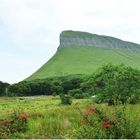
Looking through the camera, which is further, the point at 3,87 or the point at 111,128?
the point at 3,87

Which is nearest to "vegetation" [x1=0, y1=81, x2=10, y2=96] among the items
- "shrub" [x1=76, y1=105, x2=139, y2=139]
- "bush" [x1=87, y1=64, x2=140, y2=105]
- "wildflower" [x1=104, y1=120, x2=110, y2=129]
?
"bush" [x1=87, y1=64, x2=140, y2=105]

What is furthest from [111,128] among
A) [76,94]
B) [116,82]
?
[76,94]

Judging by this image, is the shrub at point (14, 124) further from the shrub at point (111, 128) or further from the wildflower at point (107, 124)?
the wildflower at point (107, 124)

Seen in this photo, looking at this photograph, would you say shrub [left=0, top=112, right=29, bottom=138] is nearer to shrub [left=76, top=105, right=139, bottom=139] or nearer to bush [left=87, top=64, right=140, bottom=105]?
shrub [left=76, top=105, right=139, bottom=139]

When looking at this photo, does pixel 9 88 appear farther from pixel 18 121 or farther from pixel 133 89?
pixel 18 121

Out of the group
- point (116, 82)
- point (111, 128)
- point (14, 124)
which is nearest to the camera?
point (111, 128)

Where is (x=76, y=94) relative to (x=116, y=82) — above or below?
above

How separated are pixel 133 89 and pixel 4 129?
33.9m

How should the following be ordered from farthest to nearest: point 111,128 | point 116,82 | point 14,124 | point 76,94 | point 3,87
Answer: point 3,87 → point 76,94 → point 116,82 → point 14,124 → point 111,128

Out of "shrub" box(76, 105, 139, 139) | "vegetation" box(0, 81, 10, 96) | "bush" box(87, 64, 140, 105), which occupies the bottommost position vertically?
"shrub" box(76, 105, 139, 139)

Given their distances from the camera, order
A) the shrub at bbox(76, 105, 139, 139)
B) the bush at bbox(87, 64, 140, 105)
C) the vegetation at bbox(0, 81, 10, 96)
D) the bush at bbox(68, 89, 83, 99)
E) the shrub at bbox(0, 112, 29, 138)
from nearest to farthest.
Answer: the shrub at bbox(76, 105, 139, 139) < the shrub at bbox(0, 112, 29, 138) < the bush at bbox(87, 64, 140, 105) < the bush at bbox(68, 89, 83, 99) < the vegetation at bbox(0, 81, 10, 96)

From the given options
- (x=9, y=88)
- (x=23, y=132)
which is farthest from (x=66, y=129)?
(x=9, y=88)

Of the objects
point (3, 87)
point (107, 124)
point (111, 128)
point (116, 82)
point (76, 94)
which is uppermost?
point (3, 87)

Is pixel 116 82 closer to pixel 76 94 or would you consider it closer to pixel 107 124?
pixel 107 124
